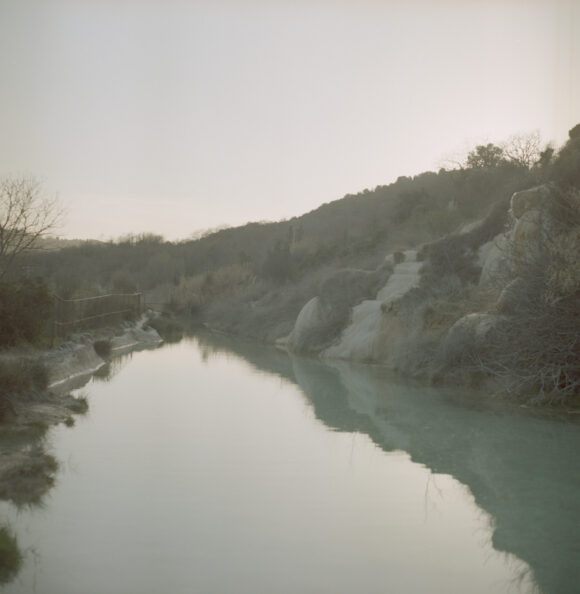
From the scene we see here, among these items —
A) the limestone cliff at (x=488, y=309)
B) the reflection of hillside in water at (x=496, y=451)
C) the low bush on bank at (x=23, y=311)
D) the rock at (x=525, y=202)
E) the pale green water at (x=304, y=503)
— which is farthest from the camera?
the rock at (x=525, y=202)

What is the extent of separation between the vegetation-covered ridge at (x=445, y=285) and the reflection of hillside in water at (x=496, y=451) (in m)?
1.46

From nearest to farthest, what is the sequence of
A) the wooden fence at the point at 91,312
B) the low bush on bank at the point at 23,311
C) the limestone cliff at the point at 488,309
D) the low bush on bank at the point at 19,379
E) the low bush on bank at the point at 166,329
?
the low bush on bank at the point at 19,379 → the limestone cliff at the point at 488,309 → the low bush on bank at the point at 23,311 → the wooden fence at the point at 91,312 → the low bush on bank at the point at 166,329

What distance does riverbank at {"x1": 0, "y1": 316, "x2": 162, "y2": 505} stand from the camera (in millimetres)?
8727

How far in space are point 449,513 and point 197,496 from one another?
9.00ft

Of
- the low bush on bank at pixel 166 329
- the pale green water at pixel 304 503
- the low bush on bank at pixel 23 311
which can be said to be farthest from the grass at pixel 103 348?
the low bush on bank at pixel 166 329

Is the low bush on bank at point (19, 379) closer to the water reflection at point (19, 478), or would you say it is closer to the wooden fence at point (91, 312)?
the water reflection at point (19, 478)

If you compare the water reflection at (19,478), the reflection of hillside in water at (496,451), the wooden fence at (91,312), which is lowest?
the water reflection at (19,478)

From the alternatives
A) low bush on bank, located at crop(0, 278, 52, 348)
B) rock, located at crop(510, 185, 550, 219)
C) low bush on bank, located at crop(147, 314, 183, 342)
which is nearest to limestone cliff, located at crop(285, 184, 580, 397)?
rock, located at crop(510, 185, 550, 219)

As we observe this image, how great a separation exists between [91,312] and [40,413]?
54.4 feet

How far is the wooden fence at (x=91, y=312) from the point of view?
22766mm

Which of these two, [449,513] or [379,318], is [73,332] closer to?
[379,318]

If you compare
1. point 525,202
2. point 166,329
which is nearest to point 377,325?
point 525,202

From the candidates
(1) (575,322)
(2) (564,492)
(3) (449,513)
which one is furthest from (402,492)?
(1) (575,322)

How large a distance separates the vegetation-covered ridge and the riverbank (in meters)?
3.11
